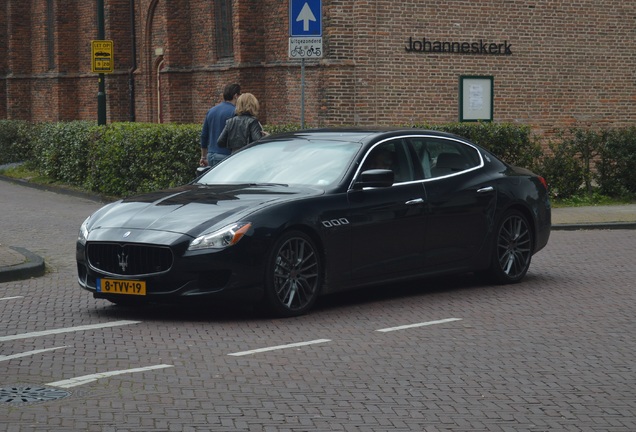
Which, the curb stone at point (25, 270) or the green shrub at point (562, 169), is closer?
the curb stone at point (25, 270)

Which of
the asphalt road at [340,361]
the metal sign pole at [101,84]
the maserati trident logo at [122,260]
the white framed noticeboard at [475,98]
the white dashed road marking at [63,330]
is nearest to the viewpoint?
the asphalt road at [340,361]

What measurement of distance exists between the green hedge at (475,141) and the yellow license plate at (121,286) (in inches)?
390

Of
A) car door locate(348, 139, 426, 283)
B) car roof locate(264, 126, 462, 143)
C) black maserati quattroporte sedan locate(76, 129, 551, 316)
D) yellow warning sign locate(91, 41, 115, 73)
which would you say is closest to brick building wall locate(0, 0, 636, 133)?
yellow warning sign locate(91, 41, 115, 73)

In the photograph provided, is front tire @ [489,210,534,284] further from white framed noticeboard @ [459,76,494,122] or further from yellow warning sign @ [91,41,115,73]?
yellow warning sign @ [91,41,115,73]

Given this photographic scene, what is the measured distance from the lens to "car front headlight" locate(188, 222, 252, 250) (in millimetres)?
9164

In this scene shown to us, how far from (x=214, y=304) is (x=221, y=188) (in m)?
1.43

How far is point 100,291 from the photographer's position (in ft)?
31.6

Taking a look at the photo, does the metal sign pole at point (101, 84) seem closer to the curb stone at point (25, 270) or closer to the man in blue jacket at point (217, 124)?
the man in blue jacket at point (217, 124)

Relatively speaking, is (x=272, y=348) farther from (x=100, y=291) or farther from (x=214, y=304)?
(x=100, y=291)

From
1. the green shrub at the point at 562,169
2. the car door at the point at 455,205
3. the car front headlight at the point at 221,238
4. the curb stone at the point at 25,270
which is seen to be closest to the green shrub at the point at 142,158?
the green shrub at the point at 562,169

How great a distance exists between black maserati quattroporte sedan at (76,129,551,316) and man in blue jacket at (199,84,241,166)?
403 centimetres

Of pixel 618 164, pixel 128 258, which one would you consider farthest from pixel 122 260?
pixel 618 164

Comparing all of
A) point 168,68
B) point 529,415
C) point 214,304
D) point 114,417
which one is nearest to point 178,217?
point 214,304

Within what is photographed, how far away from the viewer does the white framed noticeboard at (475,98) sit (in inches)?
1053
